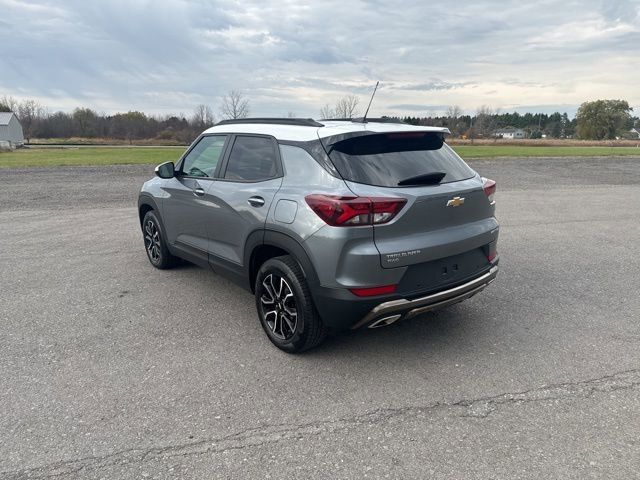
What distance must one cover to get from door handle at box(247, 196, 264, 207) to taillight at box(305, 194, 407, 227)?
2.30 feet

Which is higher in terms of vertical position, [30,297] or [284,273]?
[284,273]

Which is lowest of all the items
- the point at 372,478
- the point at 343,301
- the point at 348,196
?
the point at 372,478

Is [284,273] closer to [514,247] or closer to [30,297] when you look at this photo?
[30,297]

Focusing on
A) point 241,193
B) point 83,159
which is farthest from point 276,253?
point 83,159

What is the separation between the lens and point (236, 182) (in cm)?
395

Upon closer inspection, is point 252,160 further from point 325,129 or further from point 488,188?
point 488,188

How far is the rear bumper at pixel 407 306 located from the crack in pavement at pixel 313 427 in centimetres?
58

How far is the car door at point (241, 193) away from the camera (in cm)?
359

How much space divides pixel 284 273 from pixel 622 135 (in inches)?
3841

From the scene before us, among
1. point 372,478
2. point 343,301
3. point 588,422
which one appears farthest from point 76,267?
point 588,422

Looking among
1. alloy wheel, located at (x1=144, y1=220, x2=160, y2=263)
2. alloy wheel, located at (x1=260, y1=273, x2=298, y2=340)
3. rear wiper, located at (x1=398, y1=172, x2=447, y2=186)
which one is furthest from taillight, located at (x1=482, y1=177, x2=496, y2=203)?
alloy wheel, located at (x1=144, y1=220, x2=160, y2=263)

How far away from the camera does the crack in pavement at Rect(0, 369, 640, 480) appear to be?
2.40 meters

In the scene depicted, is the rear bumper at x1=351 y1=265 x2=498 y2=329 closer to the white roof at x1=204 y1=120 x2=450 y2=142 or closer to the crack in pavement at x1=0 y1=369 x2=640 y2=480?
the crack in pavement at x1=0 y1=369 x2=640 y2=480

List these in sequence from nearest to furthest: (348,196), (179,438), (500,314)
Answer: (179,438) < (348,196) < (500,314)
